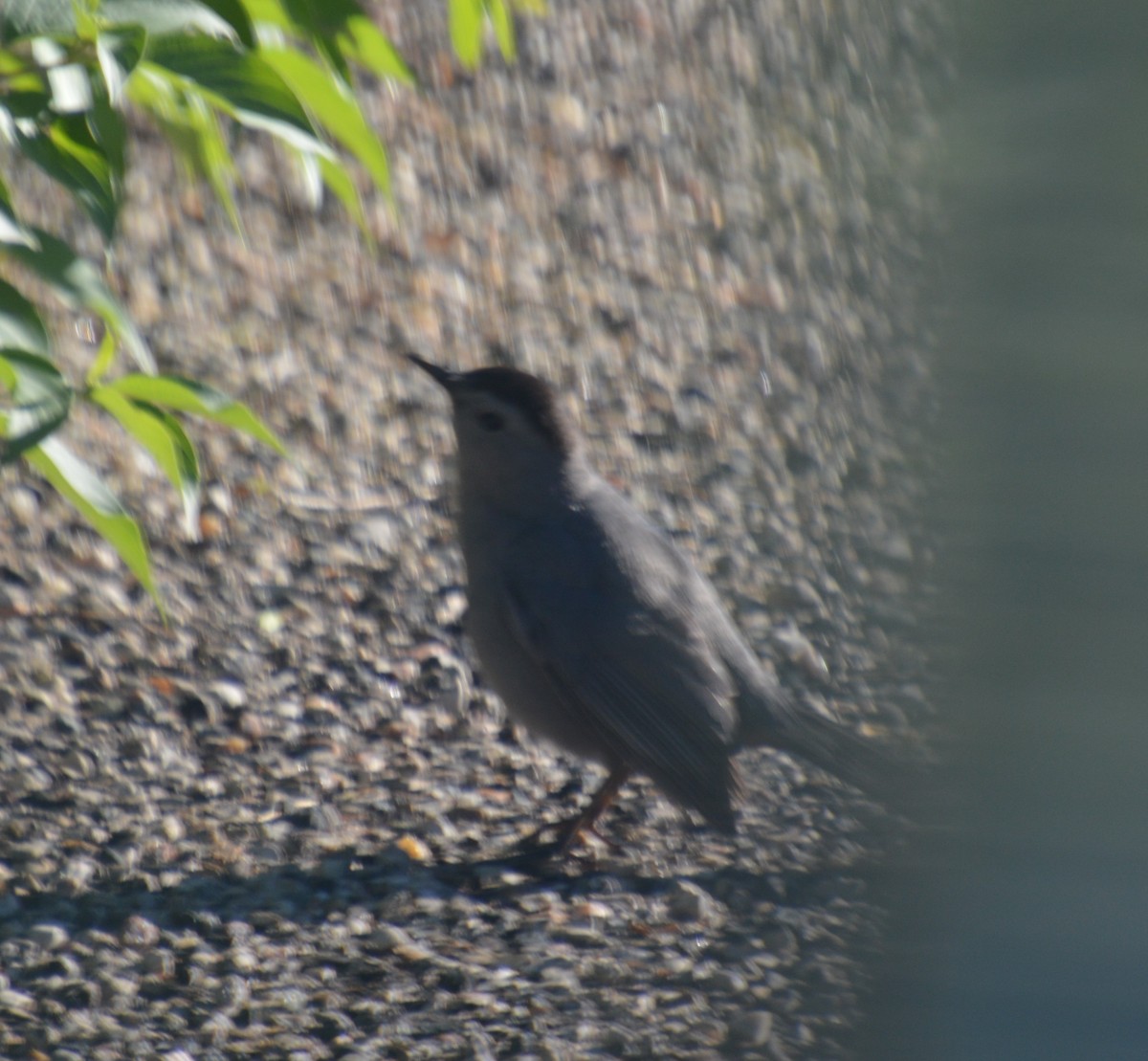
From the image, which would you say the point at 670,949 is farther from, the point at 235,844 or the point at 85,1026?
the point at 85,1026

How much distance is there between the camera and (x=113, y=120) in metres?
1.97

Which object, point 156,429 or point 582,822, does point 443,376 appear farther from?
point 156,429

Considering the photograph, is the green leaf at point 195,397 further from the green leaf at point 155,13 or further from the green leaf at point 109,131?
the green leaf at point 155,13

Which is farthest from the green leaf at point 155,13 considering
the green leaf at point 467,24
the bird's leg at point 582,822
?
the bird's leg at point 582,822

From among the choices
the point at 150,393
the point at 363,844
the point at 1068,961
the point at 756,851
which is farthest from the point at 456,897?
the point at 1068,961

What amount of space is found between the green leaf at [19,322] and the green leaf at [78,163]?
0.15 m

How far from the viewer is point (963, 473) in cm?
75

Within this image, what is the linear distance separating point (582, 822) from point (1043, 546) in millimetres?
3499

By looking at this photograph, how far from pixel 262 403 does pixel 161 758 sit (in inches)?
68.8

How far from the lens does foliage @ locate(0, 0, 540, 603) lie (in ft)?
6.34

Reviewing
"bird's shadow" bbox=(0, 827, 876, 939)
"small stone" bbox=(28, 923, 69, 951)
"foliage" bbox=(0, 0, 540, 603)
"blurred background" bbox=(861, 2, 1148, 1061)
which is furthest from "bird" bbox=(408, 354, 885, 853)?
"blurred background" bbox=(861, 2, 1148, 1061)

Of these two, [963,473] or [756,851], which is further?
[756,851]

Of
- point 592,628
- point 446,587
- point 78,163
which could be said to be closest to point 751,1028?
point 592,628

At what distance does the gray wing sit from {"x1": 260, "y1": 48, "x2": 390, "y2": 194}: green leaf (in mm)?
1822
